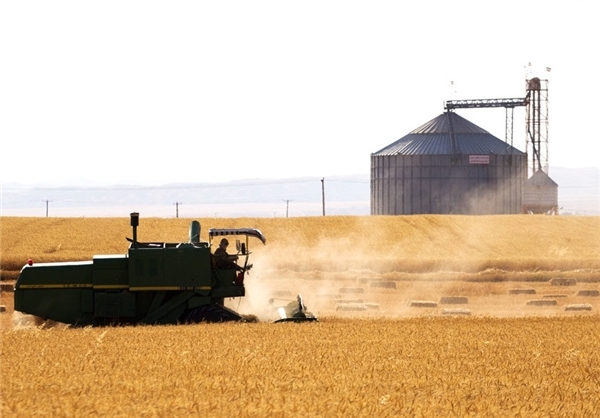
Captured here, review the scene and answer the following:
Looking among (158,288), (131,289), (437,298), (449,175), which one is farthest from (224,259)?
(449,175)

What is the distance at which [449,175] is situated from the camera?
9794 centimetres

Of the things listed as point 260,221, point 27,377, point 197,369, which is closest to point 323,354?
point 197,369

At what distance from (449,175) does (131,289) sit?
73.1 meters

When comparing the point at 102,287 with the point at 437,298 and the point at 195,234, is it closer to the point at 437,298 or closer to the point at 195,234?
the point at 195,234

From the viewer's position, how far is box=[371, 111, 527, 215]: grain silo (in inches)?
3856

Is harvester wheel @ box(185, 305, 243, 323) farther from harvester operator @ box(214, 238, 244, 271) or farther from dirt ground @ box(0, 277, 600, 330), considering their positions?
dirt ground @ box(0, 277, 600, 330)

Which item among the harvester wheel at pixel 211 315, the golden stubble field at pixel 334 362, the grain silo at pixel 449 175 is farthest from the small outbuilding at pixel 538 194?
the harvester wheel at pixel 211 315

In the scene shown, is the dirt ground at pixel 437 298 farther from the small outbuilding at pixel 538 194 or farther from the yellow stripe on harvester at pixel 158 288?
the small outbuilding at pixel 538 194

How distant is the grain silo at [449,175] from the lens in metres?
97.9

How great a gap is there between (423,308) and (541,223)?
43256 mm

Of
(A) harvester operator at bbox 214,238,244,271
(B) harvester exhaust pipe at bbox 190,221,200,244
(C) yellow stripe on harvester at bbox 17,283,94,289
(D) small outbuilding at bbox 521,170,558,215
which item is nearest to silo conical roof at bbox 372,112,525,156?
(D) small outbuilding at bbox 521,170,558,215

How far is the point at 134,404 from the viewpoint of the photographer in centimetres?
1396

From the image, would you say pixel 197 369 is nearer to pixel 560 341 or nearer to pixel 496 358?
pixel 496 358

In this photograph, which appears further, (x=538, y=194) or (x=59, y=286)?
(x=538, y=194)
